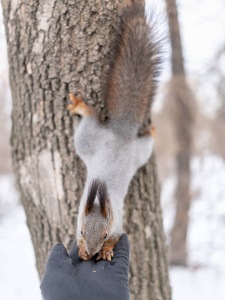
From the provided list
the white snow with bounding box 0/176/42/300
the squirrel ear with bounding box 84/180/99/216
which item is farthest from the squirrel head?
the white snow with bounding box 0/176/42/300

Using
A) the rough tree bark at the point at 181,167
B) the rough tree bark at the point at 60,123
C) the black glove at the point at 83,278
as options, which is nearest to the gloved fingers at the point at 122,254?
the black glove at the point at 83,278

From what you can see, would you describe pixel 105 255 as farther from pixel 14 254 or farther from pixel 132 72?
pixel 14 254

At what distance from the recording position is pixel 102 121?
1573mm

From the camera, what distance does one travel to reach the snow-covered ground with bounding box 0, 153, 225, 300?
3878 millimetres

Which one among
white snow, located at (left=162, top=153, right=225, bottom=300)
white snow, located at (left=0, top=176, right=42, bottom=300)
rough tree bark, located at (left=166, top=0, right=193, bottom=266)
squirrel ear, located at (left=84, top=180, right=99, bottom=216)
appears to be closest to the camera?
squirrel ear, located at (left=84, top=180, right=99, bottom=216)

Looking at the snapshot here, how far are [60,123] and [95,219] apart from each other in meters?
0.58

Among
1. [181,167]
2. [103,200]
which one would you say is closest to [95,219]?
[103,200]

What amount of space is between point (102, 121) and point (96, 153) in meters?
0.20

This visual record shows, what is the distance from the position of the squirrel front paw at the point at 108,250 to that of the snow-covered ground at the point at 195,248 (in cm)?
251

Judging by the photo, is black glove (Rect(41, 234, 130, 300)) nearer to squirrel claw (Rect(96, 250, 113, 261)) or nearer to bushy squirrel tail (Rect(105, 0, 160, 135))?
squirrel claw (Rect(96, 250, 113, 261))

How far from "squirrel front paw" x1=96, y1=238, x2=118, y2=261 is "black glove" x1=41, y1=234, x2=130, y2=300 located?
28 mm

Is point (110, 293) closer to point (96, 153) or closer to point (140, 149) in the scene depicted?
point (96, 153)

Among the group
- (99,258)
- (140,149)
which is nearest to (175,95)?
(140,149)

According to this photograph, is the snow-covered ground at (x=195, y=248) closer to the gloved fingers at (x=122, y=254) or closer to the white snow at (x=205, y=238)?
the white snow at (x=205, y=238)
